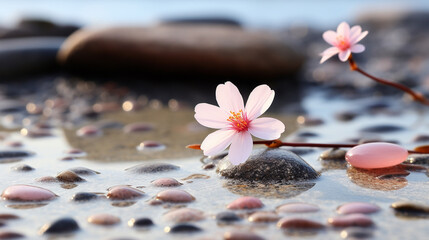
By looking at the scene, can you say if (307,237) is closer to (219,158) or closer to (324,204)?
(324,204)

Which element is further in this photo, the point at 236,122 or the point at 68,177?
the point at 68,177

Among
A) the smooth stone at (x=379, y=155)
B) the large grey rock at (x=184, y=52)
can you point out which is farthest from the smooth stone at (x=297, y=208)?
the large grey rock at (x=184, y=52)

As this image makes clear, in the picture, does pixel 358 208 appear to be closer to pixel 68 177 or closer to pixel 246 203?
Answer: pixel 246 203

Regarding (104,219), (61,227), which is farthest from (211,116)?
(61,227)

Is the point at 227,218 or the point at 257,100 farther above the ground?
the point at 257,100

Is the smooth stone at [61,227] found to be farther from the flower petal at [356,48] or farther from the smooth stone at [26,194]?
the flower petal at [356,48]

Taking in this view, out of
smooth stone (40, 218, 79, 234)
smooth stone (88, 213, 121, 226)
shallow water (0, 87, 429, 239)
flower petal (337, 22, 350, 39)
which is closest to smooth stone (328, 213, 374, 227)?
shallow water (0, 87, 429, 239)

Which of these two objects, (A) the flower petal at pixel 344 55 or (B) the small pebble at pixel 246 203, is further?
(A) the flower petal at pixel 344 55
